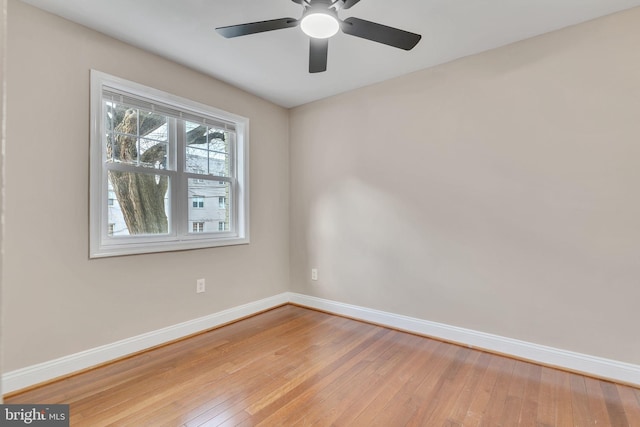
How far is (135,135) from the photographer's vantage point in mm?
2529

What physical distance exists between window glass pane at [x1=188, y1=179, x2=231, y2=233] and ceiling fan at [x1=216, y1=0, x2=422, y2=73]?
1522 millimetres

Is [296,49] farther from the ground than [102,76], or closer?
farther from the ground

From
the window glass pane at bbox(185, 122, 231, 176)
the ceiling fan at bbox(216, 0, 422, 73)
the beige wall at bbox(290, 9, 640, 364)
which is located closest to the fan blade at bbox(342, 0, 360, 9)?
the ceiling fan at bbox(216, 0, 422, 73)

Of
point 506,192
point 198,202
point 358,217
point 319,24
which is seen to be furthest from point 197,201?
point 506,192

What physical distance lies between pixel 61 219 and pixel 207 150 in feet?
4.38

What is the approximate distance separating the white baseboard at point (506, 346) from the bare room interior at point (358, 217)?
0.05ft

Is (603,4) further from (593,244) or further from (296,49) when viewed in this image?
(296,49)

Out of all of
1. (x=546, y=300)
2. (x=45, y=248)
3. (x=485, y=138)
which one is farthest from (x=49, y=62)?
(x=546, y=300)

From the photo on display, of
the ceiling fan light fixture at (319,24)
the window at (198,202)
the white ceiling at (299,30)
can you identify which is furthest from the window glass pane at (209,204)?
the ceiling fan light fixture at (319,24)

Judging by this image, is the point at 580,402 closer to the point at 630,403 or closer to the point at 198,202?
the point at 630,403

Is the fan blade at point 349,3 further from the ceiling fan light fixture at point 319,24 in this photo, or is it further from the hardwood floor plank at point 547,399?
the hardwood floor plank at point 547,399

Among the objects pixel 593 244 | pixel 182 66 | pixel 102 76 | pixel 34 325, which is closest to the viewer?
pixel 34 325

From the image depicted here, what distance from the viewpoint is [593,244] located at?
212 centimetres

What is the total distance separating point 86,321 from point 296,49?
8.44ft
